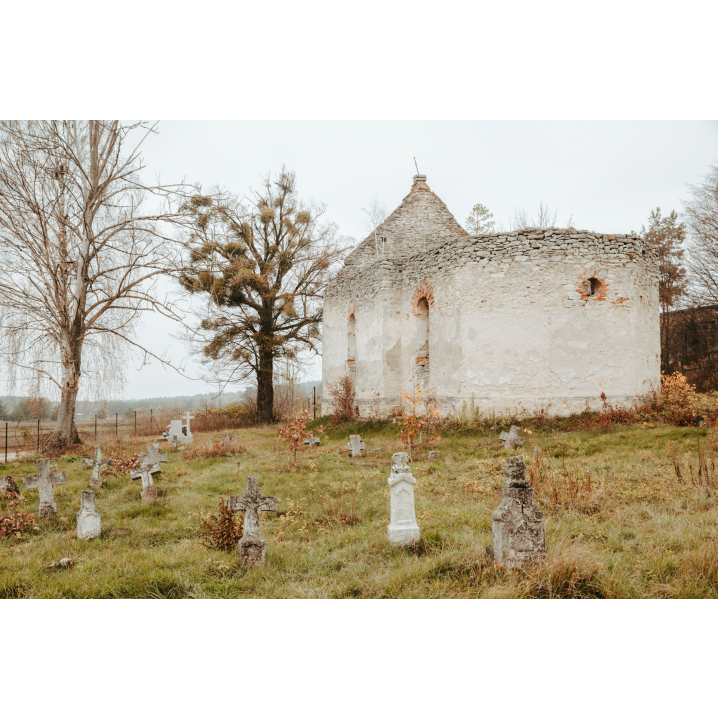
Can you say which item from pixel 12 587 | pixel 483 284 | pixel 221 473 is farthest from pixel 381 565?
pixel 483 284

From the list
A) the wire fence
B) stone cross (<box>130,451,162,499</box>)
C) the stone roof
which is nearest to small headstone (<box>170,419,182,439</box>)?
the wire fence

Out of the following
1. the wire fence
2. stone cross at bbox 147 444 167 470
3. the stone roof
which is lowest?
the wire fence

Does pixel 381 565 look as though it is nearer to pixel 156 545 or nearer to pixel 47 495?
pixel 156 545

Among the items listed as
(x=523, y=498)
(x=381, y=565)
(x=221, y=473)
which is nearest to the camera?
(x=523, y=498)

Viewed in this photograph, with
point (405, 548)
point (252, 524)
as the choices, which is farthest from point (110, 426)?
point (405, 548)

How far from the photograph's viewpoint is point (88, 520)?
5500 millimetres

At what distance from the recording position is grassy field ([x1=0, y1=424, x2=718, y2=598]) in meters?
3.72

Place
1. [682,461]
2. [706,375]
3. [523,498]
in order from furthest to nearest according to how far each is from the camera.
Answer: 1. [706,375]
2. [682,461]
3. [523,498]

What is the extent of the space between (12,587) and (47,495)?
9.57ft

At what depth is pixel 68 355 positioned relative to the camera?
1364 cm

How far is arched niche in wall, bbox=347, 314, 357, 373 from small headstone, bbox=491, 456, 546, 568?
1342cm

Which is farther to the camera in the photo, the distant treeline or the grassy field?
the distant treeline

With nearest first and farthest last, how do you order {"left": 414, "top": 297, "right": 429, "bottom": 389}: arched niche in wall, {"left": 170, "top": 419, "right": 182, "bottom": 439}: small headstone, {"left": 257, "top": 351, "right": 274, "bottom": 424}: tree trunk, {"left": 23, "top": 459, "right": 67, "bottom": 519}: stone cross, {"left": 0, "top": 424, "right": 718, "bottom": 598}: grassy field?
1. {"left": 0, "top": 424, "right": 718, "bottom": 598}: grassy field
2. {"left": 23, "top": 459, "right": 67, "bottom": 519}: stone cross
3. {"left": 414, "top": 297, "right": 429, "bottom": 389}: arched niche in wall
4. {"left": 170, "top": 419, "right": 182, "bottom": 439}: small headstone
5. {"left": 257, "top": 351, "right": 274, "bottom": 424}: tree trunk

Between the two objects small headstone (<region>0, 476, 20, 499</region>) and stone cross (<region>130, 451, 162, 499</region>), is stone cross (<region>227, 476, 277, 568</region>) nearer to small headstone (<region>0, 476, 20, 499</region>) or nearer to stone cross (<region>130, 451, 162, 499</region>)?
stone cross (<region>130, 451, 162, 499</region>)
